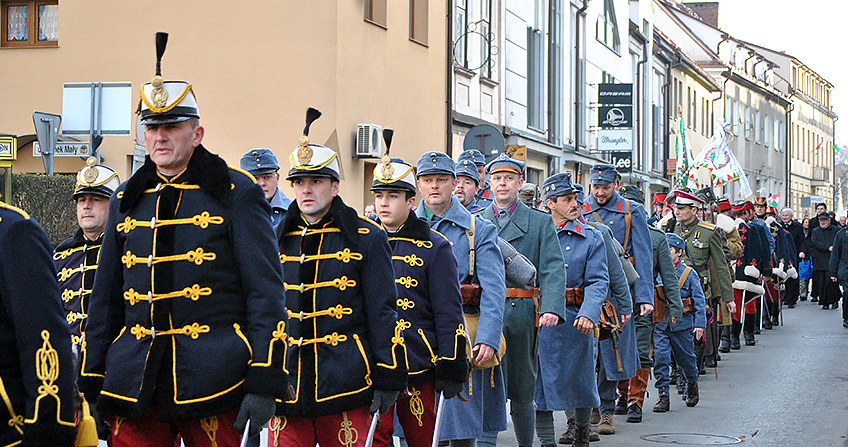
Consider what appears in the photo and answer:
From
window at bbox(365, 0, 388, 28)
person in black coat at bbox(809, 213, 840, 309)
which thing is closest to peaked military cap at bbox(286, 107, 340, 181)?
window at bbox(365, 0, 388, 28)

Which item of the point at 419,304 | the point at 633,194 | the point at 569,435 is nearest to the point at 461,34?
the point at 633,194

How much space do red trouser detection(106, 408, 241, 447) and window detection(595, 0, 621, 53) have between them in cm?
3317

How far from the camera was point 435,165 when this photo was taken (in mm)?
7352

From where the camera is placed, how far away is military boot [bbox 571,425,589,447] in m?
9.15

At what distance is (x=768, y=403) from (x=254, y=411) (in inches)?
354

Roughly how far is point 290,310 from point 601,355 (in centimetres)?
518

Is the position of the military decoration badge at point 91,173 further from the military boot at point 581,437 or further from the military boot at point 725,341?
the military boot at point 725,341

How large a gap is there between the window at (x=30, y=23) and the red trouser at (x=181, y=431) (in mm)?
15532

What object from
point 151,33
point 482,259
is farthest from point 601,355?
point 151,33

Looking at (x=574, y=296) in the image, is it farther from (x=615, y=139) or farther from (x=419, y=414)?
(x=615, y=139)

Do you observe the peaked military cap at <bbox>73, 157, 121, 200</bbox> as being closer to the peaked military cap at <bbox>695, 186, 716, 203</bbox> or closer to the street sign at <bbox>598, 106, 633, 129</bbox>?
the peaked military cap at <bbox>695, 186, 716, 203</bbox>

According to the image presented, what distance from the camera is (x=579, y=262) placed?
945 cm

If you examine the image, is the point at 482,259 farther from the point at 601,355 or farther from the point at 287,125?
the point at 287,125

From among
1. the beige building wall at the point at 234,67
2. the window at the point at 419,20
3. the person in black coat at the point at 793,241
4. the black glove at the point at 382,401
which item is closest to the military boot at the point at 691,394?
the beige building wall at the point at 234,67
